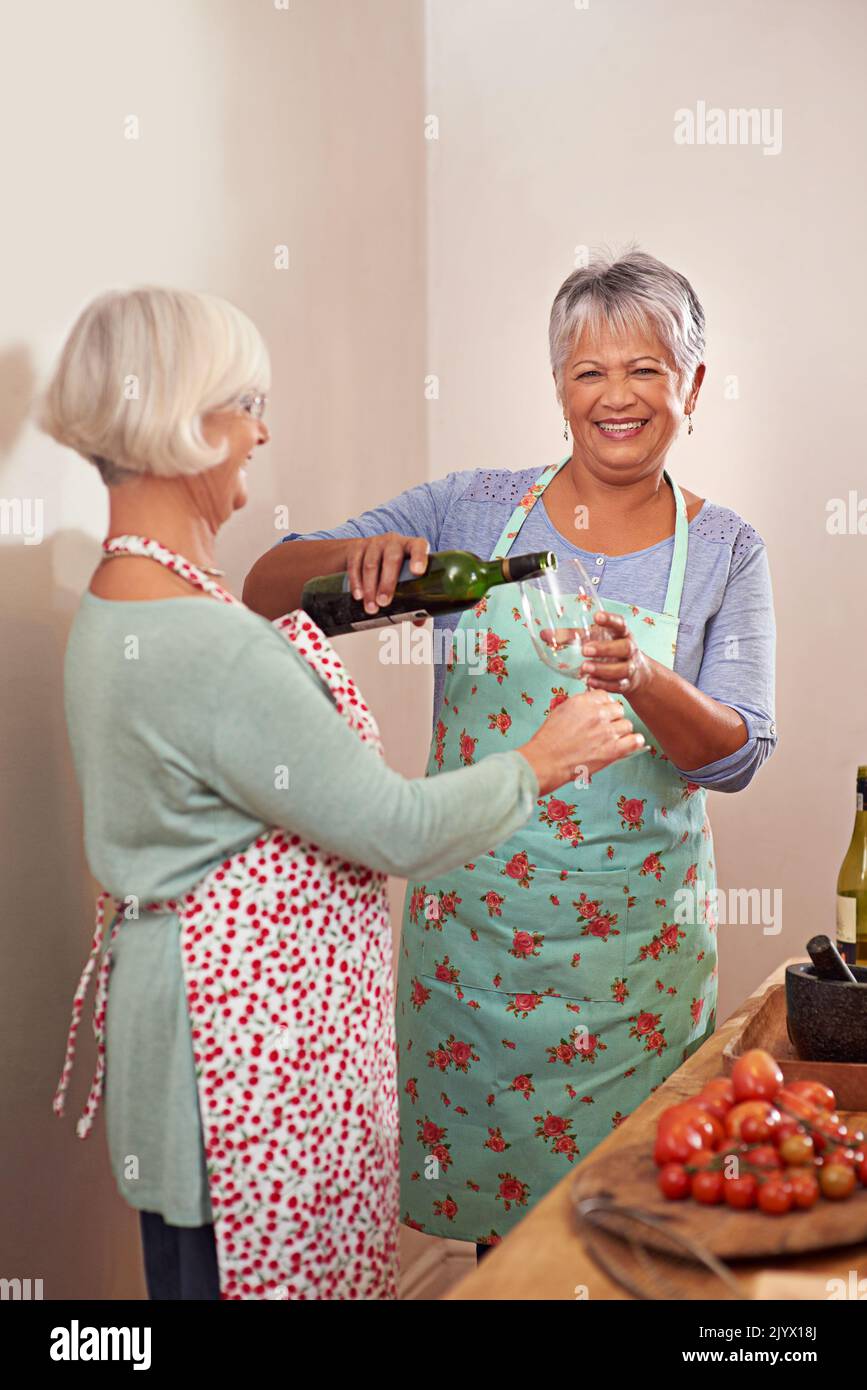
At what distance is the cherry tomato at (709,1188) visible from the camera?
1.02m

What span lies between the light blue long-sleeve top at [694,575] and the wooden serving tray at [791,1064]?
1.02ft

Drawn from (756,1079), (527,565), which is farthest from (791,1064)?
(527,565)

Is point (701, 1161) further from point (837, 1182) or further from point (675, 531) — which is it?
point (675, 531)

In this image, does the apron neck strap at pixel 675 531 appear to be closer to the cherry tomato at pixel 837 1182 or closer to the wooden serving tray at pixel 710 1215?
the wooden serving tray at pixel 710 1215

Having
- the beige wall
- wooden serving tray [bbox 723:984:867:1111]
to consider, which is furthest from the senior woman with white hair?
the beige wall

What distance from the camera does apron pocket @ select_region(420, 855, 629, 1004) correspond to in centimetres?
171

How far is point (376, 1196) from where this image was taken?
121 centimetres

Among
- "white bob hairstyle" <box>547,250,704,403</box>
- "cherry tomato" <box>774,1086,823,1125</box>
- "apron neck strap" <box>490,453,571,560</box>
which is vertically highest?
"white bob hairstyle" <box>547,250,704,403</box>

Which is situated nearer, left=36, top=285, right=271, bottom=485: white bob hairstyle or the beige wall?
left=36, top=285, right=271, bottom=485: white bob hairstyle

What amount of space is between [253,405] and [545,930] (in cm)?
84

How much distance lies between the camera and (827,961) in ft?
4.41

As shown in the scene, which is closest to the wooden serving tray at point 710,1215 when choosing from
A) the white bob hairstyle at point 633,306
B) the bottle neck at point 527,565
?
the bottle neck at point 527,565

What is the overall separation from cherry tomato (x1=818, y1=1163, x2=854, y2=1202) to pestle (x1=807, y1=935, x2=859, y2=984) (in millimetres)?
312

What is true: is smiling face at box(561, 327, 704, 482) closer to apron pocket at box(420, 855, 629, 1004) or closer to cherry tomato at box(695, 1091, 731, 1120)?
apron pocket at box(420, 855, 629, 1004)
